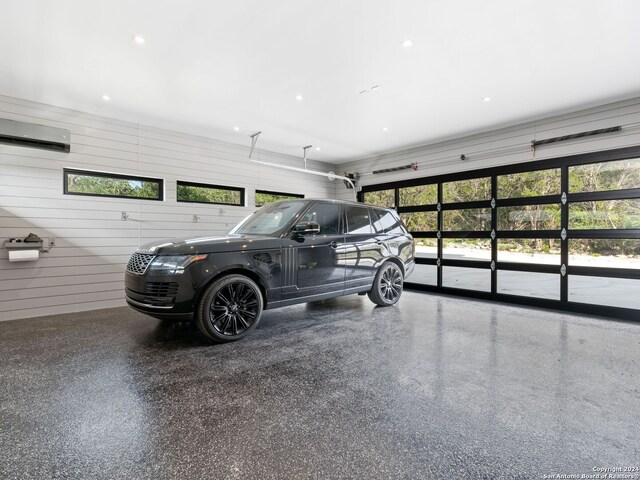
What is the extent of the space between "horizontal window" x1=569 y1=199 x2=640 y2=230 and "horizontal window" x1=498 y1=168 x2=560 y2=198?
0.41m

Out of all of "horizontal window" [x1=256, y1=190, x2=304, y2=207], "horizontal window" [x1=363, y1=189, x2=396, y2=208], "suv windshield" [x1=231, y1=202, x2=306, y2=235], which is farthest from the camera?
"horizontal window" [x1=363, y1=189, x2=396, y2=208]

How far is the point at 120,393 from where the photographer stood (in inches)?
83.2

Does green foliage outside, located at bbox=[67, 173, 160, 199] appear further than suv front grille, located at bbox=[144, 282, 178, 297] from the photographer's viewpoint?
Yes

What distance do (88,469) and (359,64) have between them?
3867 millimetres

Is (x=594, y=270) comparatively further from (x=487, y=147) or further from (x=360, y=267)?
(x=360, y=267)

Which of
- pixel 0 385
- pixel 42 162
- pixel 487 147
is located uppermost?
pixel 487 147

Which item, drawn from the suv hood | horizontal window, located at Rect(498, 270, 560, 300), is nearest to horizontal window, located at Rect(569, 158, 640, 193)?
horizontal window, located at Rect(498, 270, 560, 300)

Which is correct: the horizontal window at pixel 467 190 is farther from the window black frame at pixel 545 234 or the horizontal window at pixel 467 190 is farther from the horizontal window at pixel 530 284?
the horizontal window at pixel 530 284

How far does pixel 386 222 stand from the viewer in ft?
16.0

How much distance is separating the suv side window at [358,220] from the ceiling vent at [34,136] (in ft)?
13.7

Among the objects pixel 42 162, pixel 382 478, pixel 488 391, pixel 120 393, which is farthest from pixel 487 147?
pixel 42 162

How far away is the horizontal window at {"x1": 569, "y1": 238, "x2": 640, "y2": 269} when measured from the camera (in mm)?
4121

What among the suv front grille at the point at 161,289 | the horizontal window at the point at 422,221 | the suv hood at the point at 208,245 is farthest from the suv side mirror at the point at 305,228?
the horizontal window at the point at 422,221

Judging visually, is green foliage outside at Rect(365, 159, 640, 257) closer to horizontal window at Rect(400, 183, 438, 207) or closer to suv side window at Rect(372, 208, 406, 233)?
horizontal window at Rect(400, 183, 438, 207)
